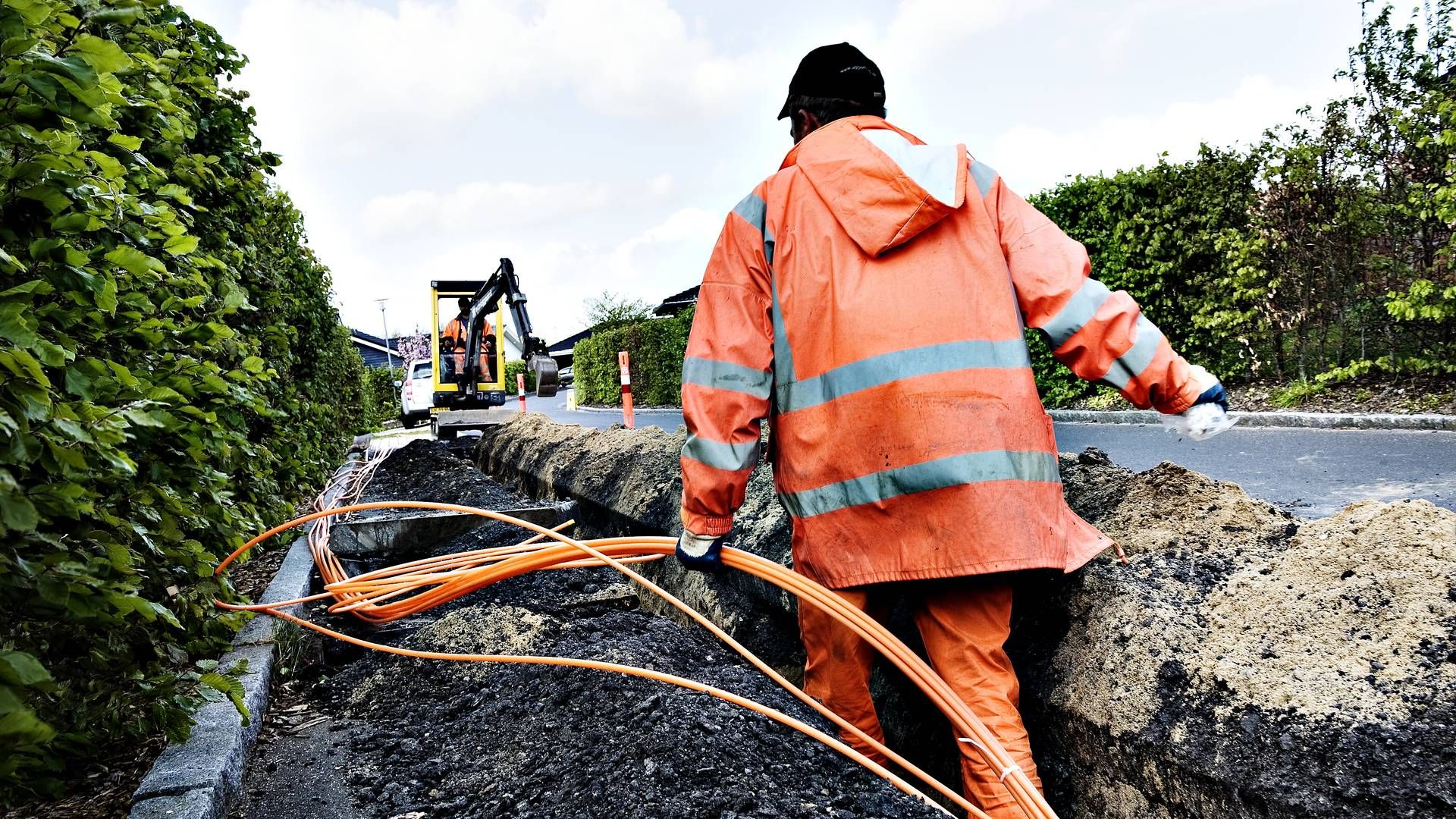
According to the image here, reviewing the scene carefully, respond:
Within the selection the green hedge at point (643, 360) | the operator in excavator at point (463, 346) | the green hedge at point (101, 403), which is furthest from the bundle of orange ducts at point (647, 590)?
the green hedge at point (643, 360)

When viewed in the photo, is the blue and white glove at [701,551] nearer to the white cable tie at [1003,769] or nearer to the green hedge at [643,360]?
the white cable tie at [1003,769]

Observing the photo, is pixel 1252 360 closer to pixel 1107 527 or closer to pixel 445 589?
pixel 1107 527

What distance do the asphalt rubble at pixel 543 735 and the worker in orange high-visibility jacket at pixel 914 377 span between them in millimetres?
426

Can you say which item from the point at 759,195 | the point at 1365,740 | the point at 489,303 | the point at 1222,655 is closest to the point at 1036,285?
the point at 759,195

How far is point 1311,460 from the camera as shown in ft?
20.2

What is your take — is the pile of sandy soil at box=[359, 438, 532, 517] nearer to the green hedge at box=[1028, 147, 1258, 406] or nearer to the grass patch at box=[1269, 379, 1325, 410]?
the green hedge at box=[1028, 147, 1258, 406]

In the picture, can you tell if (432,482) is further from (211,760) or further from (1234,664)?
(1234,664)

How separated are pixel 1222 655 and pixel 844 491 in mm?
868

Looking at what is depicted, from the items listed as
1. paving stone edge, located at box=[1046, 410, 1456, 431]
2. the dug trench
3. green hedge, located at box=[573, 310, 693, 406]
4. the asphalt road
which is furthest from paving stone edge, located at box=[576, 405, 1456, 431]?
green hedge, located at box=[573, 310, 693, 406]

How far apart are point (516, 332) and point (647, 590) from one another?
6.55 m

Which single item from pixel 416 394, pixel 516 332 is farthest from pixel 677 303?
pixel 516 332

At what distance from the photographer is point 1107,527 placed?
2.47 m

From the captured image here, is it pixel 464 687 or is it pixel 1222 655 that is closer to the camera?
pixel 1222 655

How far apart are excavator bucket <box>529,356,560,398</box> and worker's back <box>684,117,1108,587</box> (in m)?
8.43
